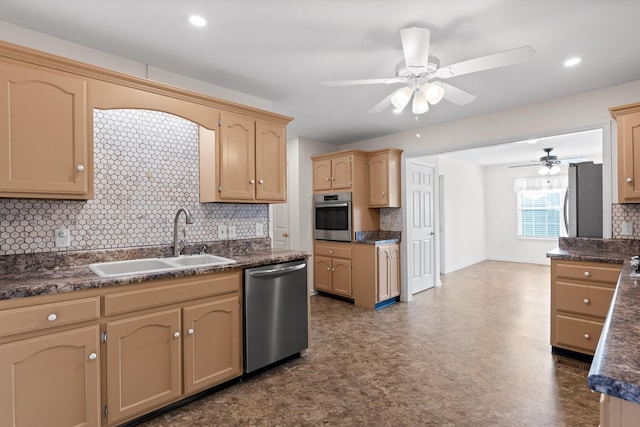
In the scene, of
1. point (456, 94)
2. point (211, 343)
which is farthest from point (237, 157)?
point (456, 94)

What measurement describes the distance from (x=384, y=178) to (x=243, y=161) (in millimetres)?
2406

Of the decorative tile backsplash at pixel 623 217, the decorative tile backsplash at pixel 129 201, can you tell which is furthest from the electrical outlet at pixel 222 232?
the decorative tile backsplash at pixel 623 217

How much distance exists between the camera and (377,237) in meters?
4.85

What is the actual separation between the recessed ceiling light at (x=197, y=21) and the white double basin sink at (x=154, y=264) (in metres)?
1.56

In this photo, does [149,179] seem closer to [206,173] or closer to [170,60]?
[206,173]

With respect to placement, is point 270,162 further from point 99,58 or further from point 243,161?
point 99,58

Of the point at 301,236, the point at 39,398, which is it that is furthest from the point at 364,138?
the point at 39,398

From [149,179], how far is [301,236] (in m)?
2.69

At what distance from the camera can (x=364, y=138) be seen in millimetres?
5152

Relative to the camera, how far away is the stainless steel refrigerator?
3.14m

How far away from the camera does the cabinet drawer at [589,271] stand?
8.24 ft

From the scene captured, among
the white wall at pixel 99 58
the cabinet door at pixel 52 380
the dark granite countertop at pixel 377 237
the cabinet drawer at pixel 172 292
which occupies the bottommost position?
the cabinet door at pixel 52 380

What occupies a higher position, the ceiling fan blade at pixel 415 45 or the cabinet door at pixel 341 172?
the ceiling fan blade at pixel 415 45

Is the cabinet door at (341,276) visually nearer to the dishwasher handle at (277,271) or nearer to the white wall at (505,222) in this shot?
the dishwasher handle at (277,271)
